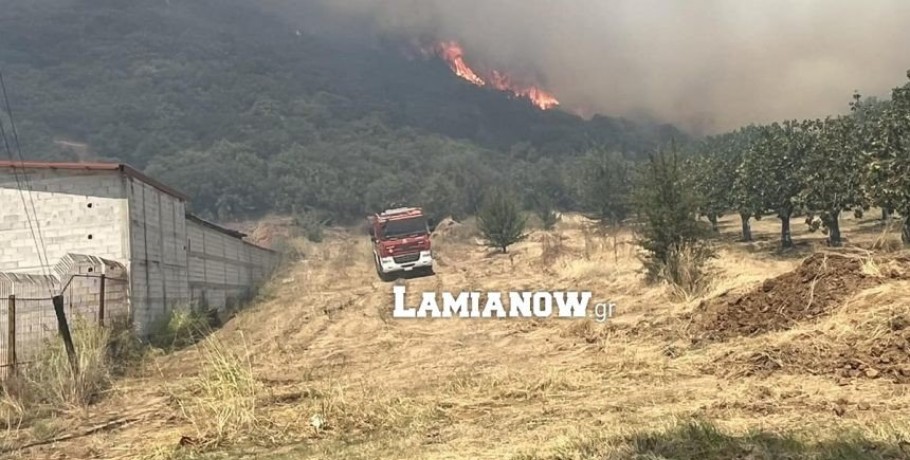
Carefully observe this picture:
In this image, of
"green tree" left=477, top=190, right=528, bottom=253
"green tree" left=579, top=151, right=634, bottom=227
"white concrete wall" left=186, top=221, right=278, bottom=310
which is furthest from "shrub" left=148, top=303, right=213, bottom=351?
"green tree" left=579, top=151, right=634, bottom=227

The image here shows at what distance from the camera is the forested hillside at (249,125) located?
86.4 meters

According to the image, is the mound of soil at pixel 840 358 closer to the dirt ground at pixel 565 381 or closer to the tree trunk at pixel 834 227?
the dirt ground at pixel 565 381

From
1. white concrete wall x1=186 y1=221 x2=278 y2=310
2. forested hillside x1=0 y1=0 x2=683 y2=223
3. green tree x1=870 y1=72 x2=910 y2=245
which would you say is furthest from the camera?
forested hillside x1=0 y1=0 x2=683 y2=223

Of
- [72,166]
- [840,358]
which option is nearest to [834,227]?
[840,358]

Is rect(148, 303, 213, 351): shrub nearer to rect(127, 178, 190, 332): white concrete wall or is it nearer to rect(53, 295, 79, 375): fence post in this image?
rect(127, 178, 190, 332): white concrete wall

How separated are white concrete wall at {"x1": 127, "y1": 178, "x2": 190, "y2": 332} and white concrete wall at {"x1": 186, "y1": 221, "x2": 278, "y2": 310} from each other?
4.33ft

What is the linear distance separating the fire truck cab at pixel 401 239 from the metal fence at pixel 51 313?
14715 millimetres

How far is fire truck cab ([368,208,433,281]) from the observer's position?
2992cm

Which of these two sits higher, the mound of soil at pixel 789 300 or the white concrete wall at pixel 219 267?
the white concrete wall at pixel 219 267

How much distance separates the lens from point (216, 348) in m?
9.47

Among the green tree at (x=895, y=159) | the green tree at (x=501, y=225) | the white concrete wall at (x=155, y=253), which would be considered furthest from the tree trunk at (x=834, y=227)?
the white concrete wall at (x=155, y=253)

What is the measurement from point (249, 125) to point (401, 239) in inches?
4396

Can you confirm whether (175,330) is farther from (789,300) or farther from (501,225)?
(501,225)

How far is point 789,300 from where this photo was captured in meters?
12.3
